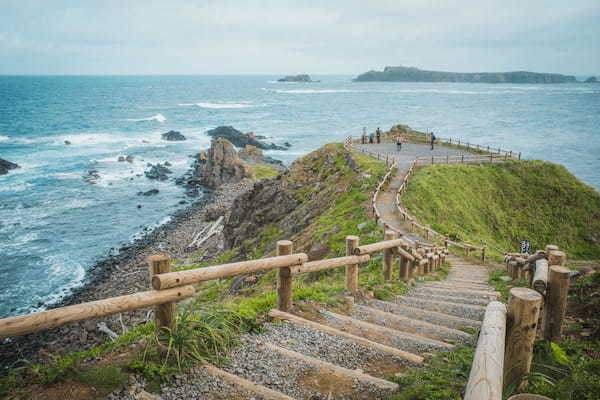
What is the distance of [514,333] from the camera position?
367cm

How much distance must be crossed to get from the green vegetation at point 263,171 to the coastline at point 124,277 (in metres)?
3.77

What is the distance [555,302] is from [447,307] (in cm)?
427

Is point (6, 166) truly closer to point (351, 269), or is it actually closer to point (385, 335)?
point (351, 269)

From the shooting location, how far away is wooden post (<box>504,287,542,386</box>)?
3.56 metres

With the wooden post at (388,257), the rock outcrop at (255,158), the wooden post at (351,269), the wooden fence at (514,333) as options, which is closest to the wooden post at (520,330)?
the wooden fence at (514,333)

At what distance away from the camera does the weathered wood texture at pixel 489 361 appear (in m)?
2.52

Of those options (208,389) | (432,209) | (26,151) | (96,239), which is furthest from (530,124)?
(208,389)

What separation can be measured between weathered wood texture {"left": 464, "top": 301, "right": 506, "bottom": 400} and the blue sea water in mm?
27370

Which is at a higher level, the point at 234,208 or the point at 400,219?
the point at 400,219

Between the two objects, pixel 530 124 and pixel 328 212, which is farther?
pixel 530 124

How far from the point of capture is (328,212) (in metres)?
23.9

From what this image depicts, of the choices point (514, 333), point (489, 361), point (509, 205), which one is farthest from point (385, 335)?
point (509, 205)

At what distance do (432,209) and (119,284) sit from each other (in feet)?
66.7

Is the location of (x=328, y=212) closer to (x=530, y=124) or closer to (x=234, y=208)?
(x=234, y=208)
